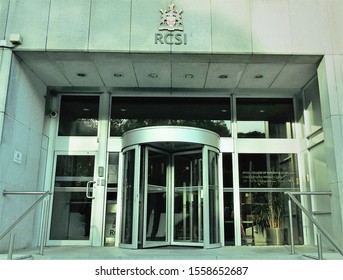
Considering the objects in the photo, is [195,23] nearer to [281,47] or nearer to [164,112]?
[281,47]

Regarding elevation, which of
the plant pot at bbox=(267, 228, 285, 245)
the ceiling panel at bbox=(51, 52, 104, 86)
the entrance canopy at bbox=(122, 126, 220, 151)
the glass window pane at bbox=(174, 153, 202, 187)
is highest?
the ceiling panel at bbox=(51, 52, 104, 86)

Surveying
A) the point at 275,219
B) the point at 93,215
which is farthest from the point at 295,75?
the point at 93,215

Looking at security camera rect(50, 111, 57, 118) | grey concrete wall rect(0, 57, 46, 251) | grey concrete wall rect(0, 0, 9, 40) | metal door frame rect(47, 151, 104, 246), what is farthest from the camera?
security camera rect(50, 111, 57, 118)

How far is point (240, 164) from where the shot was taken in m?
7.50

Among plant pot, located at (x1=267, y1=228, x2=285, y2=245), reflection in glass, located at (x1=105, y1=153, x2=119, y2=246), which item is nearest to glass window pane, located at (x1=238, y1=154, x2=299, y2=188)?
plant pot, located at (x1=267, y1=228, x2=285, y2=245)

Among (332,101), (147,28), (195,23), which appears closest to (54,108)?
(147,28)

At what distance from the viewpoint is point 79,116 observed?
779 cm

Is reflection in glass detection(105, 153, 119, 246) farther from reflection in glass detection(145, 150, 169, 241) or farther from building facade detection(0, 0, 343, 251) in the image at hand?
reflection in glass detection(145, 150, 169, 241)

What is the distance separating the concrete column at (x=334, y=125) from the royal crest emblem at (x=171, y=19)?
8.40 feet

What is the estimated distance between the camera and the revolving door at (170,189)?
21.0 feet

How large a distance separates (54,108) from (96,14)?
2.49 m

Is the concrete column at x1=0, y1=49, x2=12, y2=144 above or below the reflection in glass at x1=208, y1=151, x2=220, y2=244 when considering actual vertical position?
above

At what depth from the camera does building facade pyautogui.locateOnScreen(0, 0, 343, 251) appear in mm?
6031

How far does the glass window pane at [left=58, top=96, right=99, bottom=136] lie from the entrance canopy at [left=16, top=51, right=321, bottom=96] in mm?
303
